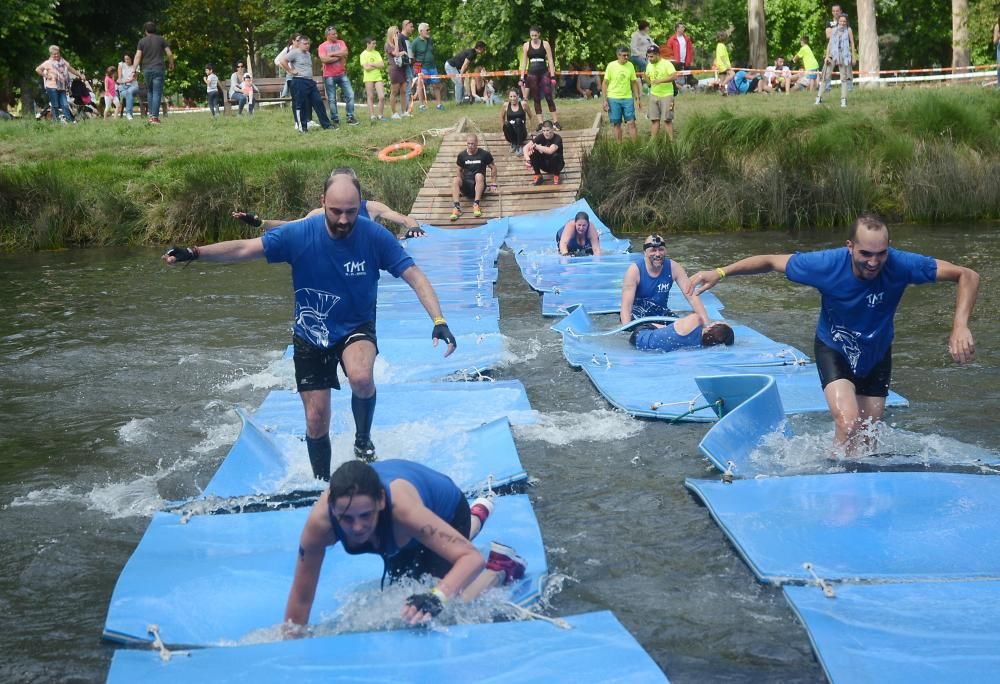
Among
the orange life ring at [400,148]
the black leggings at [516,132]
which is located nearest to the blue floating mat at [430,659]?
the black leggings at [516,132]

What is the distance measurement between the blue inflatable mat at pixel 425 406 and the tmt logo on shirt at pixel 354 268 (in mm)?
1829

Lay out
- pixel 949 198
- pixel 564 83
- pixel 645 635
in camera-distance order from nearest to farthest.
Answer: pixel 645 635, pixel 949 198, pixel 564 83

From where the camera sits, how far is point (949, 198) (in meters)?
19.7

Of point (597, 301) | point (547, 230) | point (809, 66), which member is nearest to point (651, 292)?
point (597, 301)

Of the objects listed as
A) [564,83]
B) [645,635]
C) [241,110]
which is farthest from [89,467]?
[564,83]

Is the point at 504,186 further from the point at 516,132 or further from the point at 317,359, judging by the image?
the point at 317,359

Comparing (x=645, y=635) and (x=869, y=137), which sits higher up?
(x=869, y=137)

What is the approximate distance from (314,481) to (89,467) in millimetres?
2054

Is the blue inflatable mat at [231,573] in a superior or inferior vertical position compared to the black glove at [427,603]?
inferior

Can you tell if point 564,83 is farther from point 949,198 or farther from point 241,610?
point 241,610

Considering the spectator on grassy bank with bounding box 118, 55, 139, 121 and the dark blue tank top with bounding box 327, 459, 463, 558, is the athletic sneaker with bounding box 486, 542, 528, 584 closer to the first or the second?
the dark blue tank top with bounding box 327, 459, 463, 558

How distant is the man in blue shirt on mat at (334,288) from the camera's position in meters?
6.42

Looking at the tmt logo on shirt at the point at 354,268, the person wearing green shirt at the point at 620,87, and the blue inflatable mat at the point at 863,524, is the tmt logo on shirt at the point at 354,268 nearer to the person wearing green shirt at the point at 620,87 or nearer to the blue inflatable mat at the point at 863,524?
the blue inflatable mat at the point at 863,524

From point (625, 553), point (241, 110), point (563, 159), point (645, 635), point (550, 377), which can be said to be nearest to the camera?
point (645, 635)
